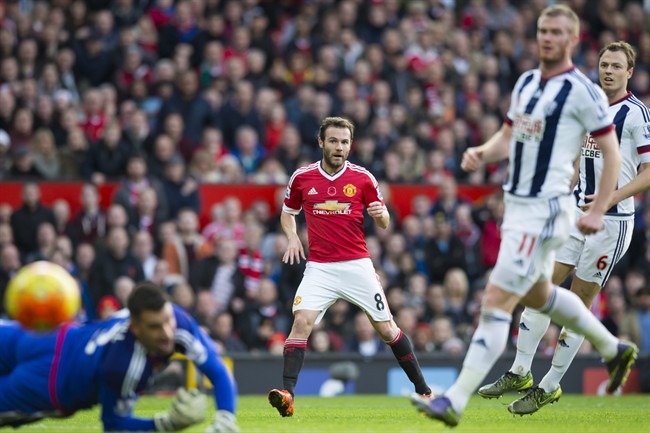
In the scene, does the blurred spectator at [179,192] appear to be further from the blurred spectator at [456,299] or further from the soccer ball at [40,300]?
the soccer ball at [40,300]

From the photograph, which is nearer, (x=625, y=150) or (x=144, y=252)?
(x=625, y=150)

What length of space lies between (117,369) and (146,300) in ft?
1.78

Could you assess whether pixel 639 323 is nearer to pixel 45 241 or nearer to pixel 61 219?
pixel 61 219

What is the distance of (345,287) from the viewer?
1109cm

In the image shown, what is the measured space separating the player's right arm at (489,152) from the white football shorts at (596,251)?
211 cm

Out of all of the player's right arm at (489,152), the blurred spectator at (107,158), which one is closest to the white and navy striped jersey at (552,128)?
the player's right arm at (489,152)

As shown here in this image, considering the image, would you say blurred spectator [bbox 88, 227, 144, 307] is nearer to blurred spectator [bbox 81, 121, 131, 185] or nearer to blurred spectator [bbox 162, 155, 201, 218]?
blurred spectator [bbox 162, 155, 201, 218]

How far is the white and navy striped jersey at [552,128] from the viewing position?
8.34 m

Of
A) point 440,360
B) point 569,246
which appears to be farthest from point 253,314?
point 569,246

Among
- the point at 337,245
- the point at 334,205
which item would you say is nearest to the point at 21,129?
the point at 334,205

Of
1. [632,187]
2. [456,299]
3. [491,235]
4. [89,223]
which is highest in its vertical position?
[632,187]

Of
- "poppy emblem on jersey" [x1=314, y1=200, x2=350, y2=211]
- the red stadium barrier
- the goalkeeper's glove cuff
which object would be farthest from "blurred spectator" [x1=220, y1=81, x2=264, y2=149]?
the goalkeeper's glove cuff

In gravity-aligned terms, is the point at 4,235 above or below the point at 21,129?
below

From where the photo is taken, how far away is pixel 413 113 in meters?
21.0
